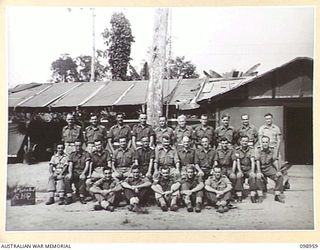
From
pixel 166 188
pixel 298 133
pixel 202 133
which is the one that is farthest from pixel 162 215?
pixel 298 133

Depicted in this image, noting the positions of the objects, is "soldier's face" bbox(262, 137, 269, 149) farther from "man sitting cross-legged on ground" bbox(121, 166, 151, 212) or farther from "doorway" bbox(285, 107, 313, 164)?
"man sitting cross-legged on ground" bbox(121, 166, 151, 212)

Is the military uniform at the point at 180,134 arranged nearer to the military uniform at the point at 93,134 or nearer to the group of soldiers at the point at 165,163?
the group of soldiers at the point at 165,163

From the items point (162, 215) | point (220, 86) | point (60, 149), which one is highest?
point (220, 86)

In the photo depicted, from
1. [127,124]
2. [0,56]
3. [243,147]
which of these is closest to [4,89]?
[0,56]

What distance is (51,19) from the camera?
87cm

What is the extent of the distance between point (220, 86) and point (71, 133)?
0.85ft

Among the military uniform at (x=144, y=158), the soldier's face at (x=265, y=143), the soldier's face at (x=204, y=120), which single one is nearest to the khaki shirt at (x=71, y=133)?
the military uniform at (x=144, y=158)

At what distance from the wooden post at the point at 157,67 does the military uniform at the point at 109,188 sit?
0.39 ft

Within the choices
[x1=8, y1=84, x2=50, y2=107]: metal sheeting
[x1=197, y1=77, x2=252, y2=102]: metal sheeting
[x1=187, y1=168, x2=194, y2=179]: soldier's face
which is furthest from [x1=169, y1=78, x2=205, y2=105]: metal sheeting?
[x1=8, y1=84, x2=50, y2=107]: metal sheeting

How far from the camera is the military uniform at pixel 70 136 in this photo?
0.86 m

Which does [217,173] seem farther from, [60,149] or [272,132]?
[60,149]

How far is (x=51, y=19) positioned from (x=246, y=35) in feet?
1.07

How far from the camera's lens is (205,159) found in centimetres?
86

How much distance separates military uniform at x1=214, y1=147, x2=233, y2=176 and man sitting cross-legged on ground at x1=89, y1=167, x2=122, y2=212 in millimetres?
170
